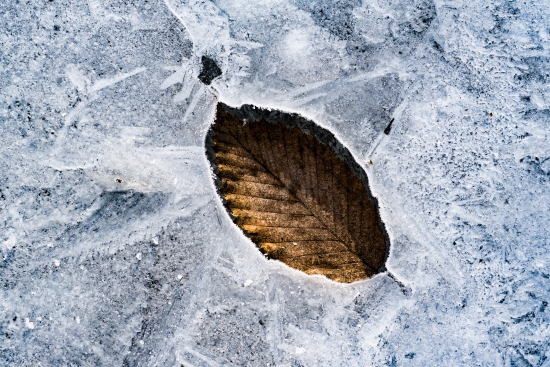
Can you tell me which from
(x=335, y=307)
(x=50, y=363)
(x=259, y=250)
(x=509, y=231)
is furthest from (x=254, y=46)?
(x=50, y=363)

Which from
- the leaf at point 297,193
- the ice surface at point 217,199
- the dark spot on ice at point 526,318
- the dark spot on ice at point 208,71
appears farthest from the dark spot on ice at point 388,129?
the dark spot on ice at point 526,318

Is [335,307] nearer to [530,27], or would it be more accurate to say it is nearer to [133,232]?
[133,232]

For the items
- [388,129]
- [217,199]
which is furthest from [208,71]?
[388,129]

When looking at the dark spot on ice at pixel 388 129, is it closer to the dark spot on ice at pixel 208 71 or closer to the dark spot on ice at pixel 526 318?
the dark spot on ice at pixel 208 71

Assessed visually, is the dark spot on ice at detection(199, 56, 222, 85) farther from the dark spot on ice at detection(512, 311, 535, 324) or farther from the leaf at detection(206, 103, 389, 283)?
the dark spot on ice at detection(512, 311, 535, 324)

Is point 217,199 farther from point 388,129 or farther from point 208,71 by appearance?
point 388,129
